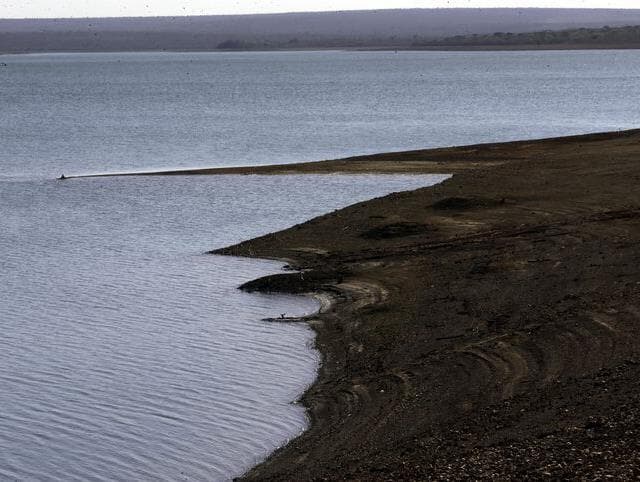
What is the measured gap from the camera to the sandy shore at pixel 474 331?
14430 mm

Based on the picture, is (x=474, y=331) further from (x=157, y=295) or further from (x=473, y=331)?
(x=157, y=295)

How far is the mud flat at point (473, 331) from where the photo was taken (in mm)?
14438

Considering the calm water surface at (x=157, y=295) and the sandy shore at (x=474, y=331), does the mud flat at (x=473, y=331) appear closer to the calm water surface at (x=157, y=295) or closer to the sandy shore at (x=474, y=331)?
the sandy shore at (x=474, y=331)

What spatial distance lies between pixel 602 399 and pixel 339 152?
4614 cm

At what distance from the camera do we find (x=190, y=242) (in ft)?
106

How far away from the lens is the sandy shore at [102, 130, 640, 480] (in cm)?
1443

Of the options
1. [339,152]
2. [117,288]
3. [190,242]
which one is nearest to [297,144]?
[339,152]

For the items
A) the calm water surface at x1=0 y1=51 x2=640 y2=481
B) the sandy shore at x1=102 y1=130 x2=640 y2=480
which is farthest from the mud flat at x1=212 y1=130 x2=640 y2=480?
the calm water surface at x1=0 y1=51 x2=640 y2=481

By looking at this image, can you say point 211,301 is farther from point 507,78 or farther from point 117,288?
point 507,78

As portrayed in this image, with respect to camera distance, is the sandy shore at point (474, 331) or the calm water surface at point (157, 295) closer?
the sandy shore at point (474, 331)

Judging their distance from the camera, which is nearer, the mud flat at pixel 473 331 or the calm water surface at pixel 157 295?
the mud flat at pixel 473 331

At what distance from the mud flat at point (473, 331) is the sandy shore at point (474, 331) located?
4 cm

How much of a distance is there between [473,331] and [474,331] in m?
0.02

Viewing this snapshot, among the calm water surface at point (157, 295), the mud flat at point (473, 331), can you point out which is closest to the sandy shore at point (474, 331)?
the mud flat at point (473, 331)
